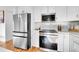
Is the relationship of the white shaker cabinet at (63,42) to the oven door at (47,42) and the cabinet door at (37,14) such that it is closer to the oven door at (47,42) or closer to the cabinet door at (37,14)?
the oven door at (47,42)

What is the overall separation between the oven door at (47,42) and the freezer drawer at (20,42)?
0.24 metres

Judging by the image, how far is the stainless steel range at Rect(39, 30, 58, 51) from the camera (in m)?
1.58

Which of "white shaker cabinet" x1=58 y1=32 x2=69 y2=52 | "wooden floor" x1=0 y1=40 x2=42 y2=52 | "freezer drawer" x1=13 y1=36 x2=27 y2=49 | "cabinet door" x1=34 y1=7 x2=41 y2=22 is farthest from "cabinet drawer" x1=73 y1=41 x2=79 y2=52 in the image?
"freezer drawer" x1=13 y1=36 x2=27 y2=49

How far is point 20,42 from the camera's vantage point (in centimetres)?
162

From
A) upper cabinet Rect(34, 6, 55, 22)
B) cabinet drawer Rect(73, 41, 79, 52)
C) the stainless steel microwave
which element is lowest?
cabinet drawer Rect(73, 41, 79, 52)

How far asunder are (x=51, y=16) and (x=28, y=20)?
344 millimetres

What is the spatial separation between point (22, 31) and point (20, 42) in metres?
0.17

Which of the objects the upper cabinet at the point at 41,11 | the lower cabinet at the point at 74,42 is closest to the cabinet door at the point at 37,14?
the upper cabinet at the point at 41,11

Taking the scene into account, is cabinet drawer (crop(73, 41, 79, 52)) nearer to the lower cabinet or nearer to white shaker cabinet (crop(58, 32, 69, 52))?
the lower cabinet

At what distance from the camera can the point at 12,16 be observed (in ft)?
5.15

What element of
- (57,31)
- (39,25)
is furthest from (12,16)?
(57,31)

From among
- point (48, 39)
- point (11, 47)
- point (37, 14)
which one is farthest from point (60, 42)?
point (11, 47)

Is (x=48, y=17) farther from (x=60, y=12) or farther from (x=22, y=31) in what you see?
(x=22, y=31)
